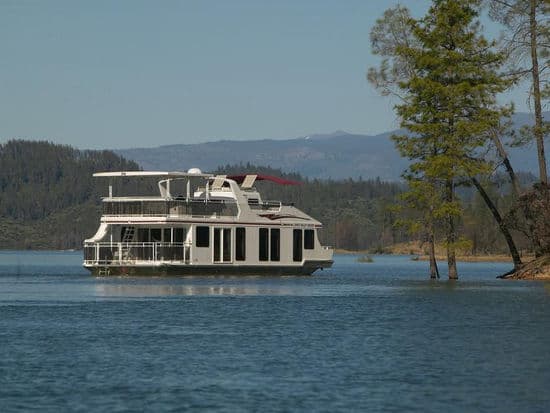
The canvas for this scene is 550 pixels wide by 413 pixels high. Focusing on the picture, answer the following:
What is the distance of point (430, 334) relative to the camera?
39938mm

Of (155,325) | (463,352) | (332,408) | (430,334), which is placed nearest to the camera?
(332,408)

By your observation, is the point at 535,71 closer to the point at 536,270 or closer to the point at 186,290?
the point at 536,270

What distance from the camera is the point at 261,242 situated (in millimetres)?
83875

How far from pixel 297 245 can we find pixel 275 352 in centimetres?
5154

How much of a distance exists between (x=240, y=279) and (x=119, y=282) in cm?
960

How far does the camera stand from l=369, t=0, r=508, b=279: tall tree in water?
71.6m

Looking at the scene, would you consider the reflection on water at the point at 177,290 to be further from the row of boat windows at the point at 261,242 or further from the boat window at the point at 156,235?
the row of boat windows at the point at 261,242

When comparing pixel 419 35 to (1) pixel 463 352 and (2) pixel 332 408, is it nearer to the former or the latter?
(1) pixel 463 352

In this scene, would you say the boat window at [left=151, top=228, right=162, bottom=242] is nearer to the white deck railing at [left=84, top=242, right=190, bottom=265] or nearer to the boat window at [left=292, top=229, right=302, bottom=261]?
the white deck railing at [left=84, top=242, right=190, bottom=265]

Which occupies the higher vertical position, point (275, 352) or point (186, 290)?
point (186, 290)

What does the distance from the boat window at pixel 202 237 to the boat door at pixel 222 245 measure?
25.6 inches

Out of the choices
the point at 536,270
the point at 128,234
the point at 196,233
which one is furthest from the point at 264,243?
the point at 536,270

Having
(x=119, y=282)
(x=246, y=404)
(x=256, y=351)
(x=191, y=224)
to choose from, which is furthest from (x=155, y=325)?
Result: (x=191, y=224)

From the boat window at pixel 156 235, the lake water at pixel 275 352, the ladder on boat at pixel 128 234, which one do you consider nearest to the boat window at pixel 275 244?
the boat window at pixel 156 235
